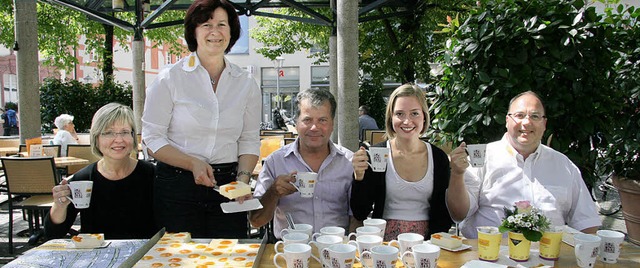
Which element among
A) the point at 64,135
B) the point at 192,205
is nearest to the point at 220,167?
the point at 192,205

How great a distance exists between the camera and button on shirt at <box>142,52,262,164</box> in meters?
2.55

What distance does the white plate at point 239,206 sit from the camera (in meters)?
2.29

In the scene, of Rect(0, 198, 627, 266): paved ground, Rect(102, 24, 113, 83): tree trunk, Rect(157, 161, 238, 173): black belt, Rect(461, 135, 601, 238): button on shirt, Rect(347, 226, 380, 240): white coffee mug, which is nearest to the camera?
Rect(347, 226, 380, 240): white coffee mug

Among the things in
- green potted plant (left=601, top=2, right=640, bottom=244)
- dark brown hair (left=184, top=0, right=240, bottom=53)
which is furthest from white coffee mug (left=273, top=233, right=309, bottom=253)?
green potted plant (left=601, top=2, right=640, bottom=244)

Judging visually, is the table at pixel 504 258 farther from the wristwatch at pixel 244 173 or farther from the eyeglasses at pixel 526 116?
the eyeglasses at pixel 526 116

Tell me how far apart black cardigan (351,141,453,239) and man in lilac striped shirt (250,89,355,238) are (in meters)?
0.16

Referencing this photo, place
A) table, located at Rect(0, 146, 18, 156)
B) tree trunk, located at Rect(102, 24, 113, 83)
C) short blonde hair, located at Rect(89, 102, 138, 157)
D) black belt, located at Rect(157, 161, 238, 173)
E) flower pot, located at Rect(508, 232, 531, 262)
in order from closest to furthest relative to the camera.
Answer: flower pot, located at Rect(508, 232, 531, 262)
black belt, located at Rect(157, 161, 238, 173)
short blonde hair, located at Rect(89, 102, 138, 157)
table, located at Rect(0, 146, 18, 156)
tree trunk, located at Rect(102, 24, 113, 83)

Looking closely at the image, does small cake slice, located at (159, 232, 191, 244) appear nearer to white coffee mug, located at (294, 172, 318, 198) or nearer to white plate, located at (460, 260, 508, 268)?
white coffee mug, located at (294, 172, 318, 198)

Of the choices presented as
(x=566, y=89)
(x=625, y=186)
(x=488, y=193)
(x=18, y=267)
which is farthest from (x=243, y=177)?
(x=625, y=186)

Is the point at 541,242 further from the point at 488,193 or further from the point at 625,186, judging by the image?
the point at 625,186

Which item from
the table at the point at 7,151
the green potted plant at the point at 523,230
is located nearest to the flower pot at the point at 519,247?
the green potted plant at the point at 523,230

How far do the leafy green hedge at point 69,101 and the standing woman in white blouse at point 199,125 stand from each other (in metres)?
13.2

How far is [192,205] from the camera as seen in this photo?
102 inches

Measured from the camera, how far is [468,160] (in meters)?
2.58
